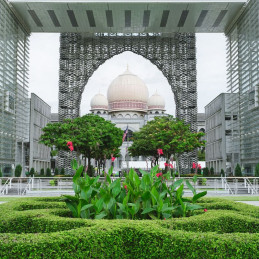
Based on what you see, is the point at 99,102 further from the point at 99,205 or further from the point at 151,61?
the point at 99,205

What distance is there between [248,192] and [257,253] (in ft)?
49.9

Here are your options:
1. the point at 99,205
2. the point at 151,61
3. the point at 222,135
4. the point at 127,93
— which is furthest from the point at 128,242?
the point at 127,93

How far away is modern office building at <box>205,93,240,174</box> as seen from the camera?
34000 millimetres

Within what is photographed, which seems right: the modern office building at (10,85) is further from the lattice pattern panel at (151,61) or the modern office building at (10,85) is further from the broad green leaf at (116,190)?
the broad green leaf at (116,190)

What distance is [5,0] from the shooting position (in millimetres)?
26656

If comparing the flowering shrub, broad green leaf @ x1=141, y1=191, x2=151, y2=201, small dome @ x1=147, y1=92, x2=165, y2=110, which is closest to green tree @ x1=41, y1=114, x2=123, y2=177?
the flowering shrub

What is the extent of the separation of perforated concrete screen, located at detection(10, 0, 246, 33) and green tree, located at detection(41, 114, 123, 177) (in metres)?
8.82

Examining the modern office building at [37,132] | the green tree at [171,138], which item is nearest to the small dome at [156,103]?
the modern office building at [37,132]

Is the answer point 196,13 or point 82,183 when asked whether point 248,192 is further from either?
point 196,13

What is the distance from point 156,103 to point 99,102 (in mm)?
10449

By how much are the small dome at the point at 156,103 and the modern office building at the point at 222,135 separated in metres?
18.3

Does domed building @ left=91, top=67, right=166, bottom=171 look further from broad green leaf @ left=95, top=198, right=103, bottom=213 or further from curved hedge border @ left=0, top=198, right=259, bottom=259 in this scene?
curved hedge border @ left=0, top=198, right=259, bottom=259

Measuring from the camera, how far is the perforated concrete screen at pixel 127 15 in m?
27.9

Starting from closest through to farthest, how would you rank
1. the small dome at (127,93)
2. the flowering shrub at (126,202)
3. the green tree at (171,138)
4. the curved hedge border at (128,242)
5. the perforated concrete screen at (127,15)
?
the curved hedge border at (128,242)
the flowering shrub at (126,202)
the green tree at (171,138)
the perforated concrete screen at (127,15)
the small dome at (127,93)
